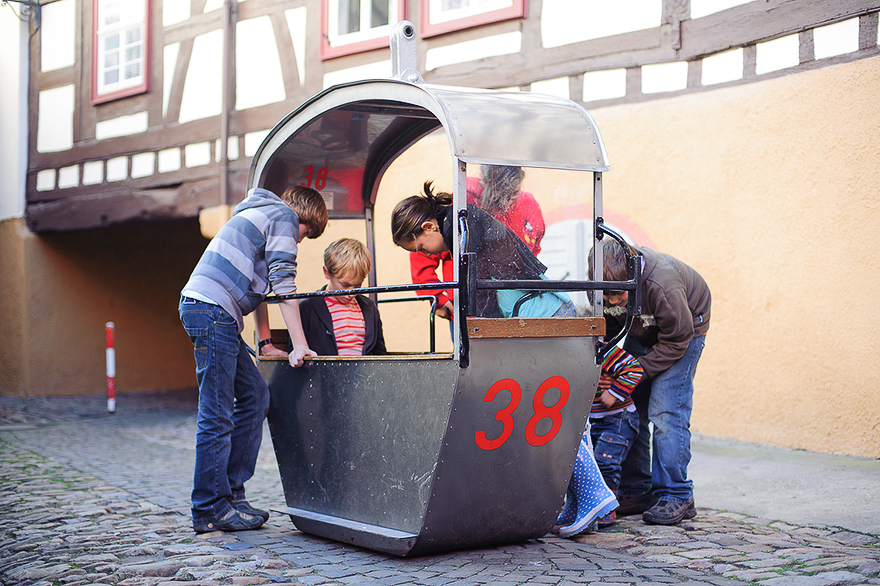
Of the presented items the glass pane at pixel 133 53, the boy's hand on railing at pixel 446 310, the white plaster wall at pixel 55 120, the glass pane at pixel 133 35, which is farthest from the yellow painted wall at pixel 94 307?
the boy's hand on railing at pixel 446 310

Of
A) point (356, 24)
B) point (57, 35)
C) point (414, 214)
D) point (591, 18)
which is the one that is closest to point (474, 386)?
point (414, 214)

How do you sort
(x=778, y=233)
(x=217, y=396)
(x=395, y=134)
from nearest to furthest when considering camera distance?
(x=217, y=396) < (x=395, y=134) < (x=778, y=233)

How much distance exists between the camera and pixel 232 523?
419 centimetres

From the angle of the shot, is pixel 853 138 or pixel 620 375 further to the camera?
pixel 853 138

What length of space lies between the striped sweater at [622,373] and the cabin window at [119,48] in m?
8.31

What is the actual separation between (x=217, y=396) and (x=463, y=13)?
16.6 feet

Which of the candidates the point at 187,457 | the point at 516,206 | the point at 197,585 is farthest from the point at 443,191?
the point at 187,457

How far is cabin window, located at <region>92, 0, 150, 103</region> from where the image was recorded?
10977 mm

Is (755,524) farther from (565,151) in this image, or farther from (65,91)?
(65,91)

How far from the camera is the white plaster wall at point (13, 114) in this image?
12117 millimetres

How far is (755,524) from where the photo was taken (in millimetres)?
4230

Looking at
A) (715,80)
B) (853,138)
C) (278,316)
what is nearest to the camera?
(278,316)

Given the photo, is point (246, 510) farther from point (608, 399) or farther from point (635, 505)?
point (635, 505)

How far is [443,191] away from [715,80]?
10.9 feet
